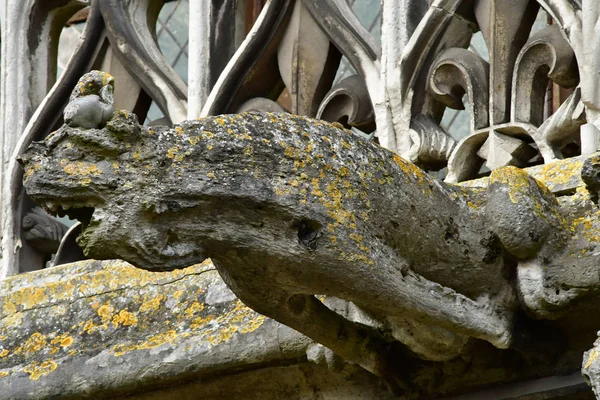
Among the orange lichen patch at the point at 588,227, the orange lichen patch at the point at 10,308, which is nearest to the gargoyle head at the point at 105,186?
the orange lichen patch at the point at 588,227

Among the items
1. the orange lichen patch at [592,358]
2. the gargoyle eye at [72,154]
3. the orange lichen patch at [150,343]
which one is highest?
the gargoyle eye at [72,154]

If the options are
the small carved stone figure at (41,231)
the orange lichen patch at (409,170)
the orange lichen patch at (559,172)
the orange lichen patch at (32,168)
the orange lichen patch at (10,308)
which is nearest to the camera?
the orange lichen patch at (32,168)

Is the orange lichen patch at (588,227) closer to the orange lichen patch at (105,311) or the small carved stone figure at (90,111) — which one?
the small carved stone figure at (90,111)

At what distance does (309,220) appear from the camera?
124 inches

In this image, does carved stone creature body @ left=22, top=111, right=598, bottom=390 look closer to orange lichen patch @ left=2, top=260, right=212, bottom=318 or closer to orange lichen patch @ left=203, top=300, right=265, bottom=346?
orange lichen patch @ left=203, top=300, right=265, bottom=346

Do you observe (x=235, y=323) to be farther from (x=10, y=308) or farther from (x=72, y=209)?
(x=72, y=209)

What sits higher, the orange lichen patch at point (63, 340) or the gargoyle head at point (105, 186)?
the gargoyle head at point (105, 186)

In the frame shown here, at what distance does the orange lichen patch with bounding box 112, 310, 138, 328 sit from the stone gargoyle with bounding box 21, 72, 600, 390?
671mm

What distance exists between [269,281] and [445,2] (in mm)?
1015

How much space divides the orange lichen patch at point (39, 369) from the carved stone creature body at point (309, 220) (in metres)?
0.80

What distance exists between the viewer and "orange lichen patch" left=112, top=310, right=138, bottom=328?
4062 mm

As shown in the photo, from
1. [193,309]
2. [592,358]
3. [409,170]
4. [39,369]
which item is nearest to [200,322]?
[193,309]

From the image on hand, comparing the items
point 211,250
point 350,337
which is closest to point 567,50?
point 350,337

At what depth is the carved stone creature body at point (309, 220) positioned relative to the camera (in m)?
3.07
